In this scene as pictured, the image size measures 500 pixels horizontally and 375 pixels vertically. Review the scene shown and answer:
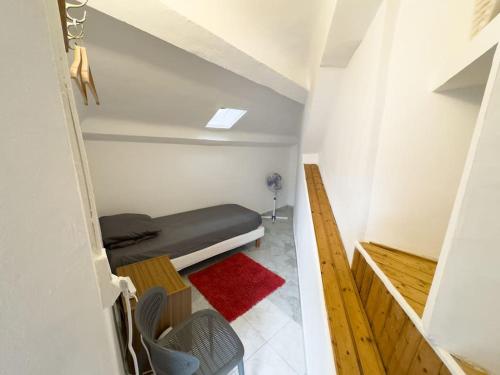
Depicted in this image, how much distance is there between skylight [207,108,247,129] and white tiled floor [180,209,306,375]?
2.07 m

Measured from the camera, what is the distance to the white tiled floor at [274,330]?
157 centimetres

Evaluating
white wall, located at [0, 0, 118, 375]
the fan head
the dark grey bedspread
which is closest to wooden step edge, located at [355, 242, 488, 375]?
white wall, located at [0, 0, 118, 375]

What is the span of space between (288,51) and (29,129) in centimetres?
202

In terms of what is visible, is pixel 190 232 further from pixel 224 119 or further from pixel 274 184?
pixel 274 184

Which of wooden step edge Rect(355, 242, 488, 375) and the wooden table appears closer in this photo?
wooden step edge Rect(355, 242, 488, 375)

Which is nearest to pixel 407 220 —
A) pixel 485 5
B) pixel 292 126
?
pixel 485 5

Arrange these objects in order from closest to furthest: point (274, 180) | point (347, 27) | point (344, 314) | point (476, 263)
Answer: point (476, 263) → point (344, 314) → point (347, 27) → point (274, 180)

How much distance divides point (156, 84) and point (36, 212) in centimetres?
194

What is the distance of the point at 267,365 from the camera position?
157cm

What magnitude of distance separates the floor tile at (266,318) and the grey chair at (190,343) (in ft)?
2.00

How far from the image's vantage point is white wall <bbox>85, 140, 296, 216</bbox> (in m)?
2.58

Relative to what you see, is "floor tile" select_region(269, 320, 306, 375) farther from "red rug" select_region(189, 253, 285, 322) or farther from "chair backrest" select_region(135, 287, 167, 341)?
"chair backrest" select_region(135, 287, 167, 341)

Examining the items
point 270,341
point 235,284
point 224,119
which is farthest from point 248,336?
point 224,119

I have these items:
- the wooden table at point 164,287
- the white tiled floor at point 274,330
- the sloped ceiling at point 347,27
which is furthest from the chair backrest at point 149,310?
the sloped ceiling at point 347,27
